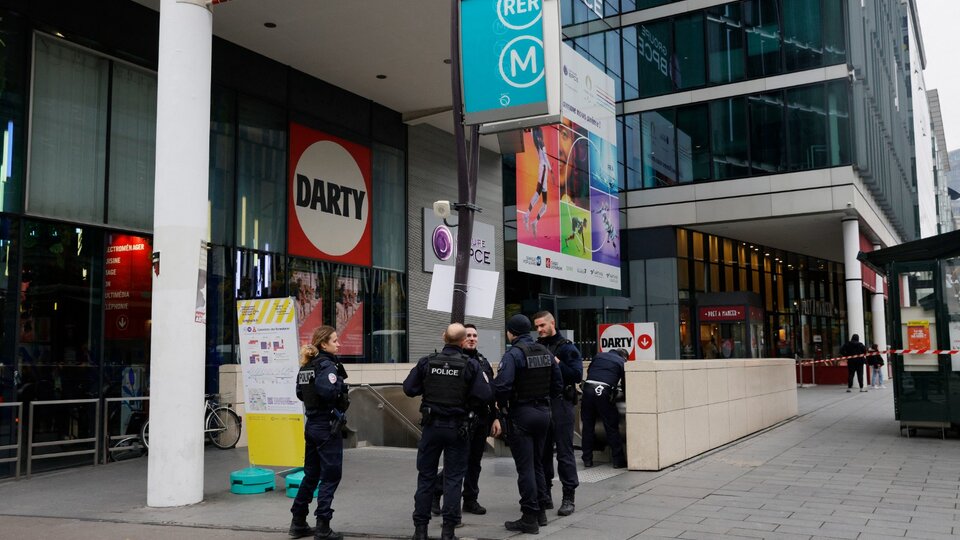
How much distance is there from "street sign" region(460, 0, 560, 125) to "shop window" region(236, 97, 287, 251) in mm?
8151

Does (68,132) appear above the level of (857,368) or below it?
above

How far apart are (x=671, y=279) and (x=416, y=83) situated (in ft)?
59.0

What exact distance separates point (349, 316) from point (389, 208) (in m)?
2.89

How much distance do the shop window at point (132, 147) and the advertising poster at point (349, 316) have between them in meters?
5.10

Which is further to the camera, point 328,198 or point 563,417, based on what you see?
point 328,198

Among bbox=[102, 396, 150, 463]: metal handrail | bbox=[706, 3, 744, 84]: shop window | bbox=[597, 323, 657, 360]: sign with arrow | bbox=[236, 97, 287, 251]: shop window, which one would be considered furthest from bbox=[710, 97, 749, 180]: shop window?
bbox=[102, 396, 150, 463]: metal handrail

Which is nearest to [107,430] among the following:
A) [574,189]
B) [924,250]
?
[924,250]

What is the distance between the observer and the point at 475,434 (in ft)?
26.4

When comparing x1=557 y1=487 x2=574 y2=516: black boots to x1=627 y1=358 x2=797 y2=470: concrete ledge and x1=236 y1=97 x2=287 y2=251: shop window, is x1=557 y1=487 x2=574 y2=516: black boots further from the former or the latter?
x1=236 y1=97 x2=287 y2=251: shop window

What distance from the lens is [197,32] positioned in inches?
375

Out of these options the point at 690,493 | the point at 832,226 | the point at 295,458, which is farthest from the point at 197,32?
the point at 832,226

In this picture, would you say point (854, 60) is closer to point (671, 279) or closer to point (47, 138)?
point (671, 279)

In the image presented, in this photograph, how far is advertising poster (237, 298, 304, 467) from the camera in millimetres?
9641

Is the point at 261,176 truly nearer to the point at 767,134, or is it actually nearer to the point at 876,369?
the point at 876,369
